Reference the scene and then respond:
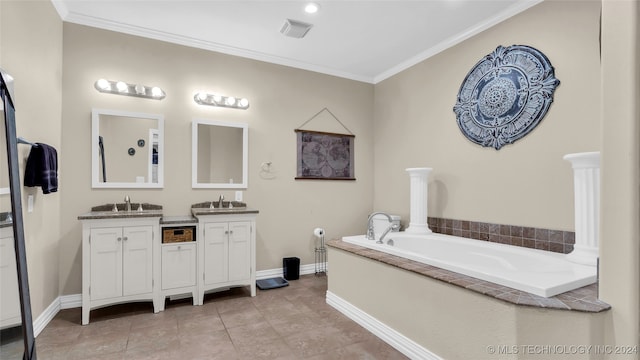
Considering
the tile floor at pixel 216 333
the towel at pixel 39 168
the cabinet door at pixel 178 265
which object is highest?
the towel at pixel 39 168

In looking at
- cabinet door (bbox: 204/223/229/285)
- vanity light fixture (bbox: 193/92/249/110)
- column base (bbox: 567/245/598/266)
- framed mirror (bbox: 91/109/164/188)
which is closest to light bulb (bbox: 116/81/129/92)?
framed mirror (bbox: 91/109/164/188)

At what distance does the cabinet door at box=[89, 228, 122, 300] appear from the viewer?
256 cm

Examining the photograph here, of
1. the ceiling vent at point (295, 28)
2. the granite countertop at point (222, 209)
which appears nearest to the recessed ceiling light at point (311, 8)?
the ceiling vent at point (295, 28)

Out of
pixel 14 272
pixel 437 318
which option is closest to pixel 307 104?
pixel 437 318

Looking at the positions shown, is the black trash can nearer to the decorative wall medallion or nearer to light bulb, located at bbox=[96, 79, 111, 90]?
the decorative wall medallion

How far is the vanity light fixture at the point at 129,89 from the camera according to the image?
297 cm

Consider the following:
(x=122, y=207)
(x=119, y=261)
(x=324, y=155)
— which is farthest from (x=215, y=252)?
(x=324, y=155)

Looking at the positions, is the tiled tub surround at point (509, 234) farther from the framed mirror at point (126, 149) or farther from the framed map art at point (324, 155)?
the framed mirror at point (126, 149)

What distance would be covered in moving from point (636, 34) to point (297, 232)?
3.36 m

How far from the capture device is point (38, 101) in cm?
235

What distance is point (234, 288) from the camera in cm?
343

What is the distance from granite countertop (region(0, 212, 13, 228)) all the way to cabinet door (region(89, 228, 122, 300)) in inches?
45.9

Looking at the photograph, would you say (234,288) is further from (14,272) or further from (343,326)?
(14,272)

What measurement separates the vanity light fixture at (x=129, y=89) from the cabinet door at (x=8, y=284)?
200 centimetres
